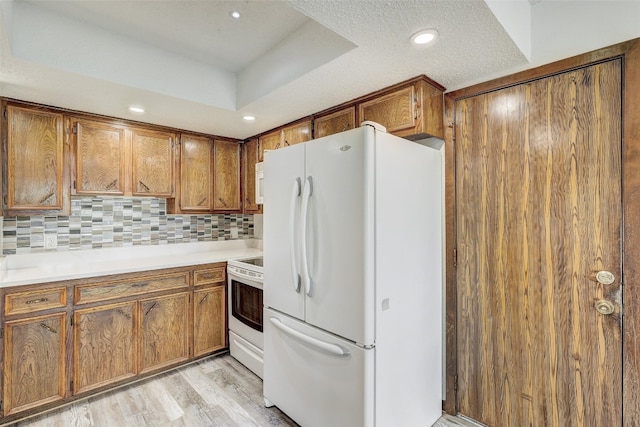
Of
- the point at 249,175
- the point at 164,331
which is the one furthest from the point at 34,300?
the point at 249,175

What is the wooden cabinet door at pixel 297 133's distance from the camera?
2.68 m

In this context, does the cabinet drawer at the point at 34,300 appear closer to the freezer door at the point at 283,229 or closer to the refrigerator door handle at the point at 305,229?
the freezer door at the point at 283,229

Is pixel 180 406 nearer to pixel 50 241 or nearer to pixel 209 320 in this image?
pixel 209 320

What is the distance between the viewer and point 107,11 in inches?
67.8

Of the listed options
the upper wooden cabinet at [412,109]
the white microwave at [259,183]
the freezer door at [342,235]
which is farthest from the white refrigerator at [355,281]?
the white microwave at [259,183]

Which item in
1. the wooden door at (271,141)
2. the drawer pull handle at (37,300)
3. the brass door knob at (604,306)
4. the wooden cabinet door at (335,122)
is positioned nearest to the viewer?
the brass door knob at (604,306)

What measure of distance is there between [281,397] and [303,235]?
1.10 m

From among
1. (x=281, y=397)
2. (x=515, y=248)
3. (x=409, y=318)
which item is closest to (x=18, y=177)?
(x=281, y=397)

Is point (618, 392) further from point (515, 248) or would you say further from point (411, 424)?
point (411, 424)

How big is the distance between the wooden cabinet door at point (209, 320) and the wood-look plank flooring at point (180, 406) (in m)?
0.27

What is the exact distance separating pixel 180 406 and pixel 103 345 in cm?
74

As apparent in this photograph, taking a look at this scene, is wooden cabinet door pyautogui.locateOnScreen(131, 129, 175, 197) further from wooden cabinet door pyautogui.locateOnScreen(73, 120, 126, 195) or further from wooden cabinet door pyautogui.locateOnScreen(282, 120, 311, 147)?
wooden cabinet door pyautogui.locateOnScreen(282, 120, 311, 147)

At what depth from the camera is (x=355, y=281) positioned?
1535mm

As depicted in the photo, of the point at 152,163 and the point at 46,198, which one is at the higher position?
the point at 152,163
